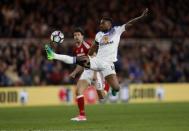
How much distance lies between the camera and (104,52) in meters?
17.2

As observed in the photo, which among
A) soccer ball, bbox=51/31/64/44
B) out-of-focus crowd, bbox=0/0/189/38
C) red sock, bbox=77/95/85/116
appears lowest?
red sock, bbox=77/95/85/116

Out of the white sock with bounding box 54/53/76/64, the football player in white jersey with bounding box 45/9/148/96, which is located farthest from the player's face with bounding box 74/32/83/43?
the white sock with bounding box 54/53/76/64

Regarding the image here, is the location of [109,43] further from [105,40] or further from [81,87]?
[81,87]

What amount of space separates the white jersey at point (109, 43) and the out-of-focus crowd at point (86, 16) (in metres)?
13.8

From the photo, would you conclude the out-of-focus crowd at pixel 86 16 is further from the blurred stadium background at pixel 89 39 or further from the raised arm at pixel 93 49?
the raised arm at pixel 93 49

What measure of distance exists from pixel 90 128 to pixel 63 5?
1946 cm

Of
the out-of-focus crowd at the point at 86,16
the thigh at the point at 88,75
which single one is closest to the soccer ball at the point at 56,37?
the thigh at the point at 88,75

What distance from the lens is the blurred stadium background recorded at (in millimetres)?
29609

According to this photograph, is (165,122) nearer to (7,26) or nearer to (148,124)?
(148,124)

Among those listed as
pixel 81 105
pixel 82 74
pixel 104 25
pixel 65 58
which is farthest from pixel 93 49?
pixel 65 58

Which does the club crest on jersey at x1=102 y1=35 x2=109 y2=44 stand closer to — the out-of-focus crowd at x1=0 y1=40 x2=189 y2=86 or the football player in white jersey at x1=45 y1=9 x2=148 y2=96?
the football player in white jersey at x1=45 y1=9 x2=148 y2=96

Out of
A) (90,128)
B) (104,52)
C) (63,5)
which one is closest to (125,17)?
(63,5)

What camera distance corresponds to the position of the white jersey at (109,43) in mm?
17203

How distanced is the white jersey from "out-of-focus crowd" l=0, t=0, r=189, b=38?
13.8 meters
